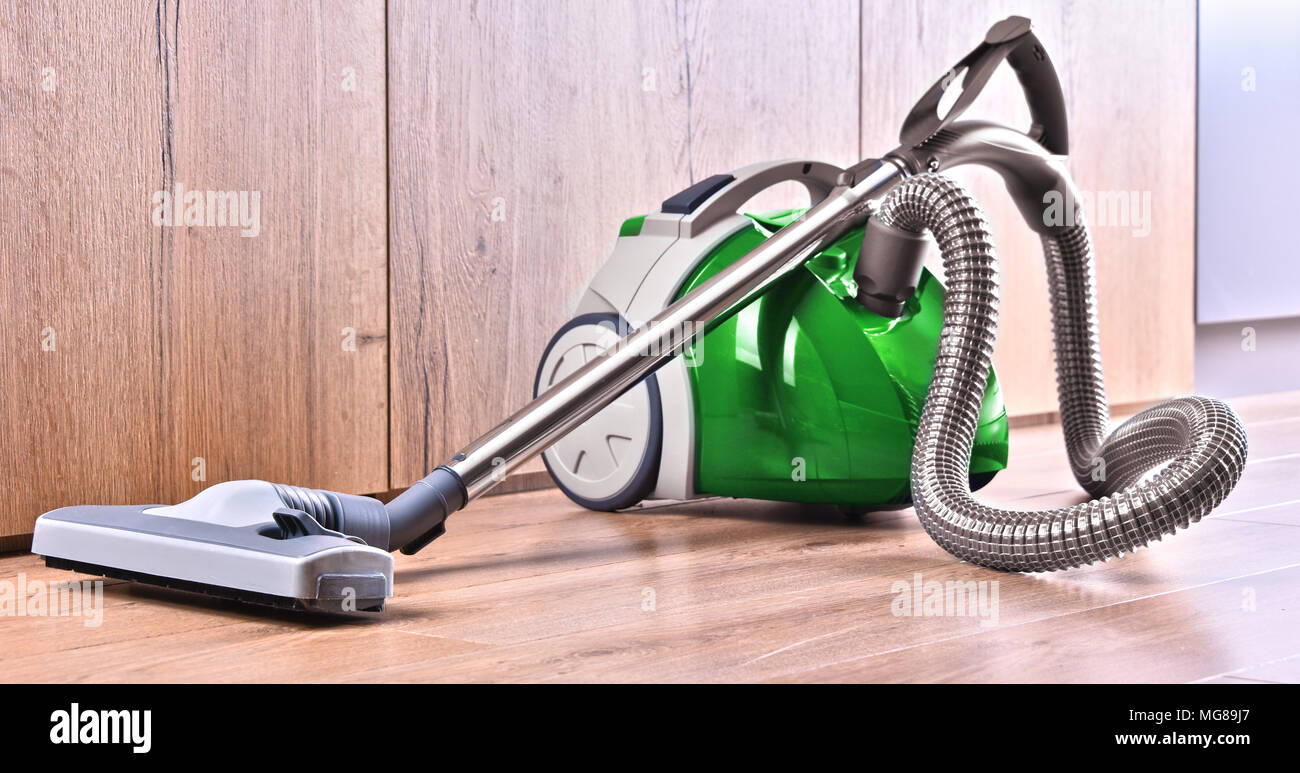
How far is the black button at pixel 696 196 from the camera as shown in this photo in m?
1.34

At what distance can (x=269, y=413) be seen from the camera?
1.29 meters

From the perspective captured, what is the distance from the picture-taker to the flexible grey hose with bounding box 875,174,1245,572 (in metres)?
0.95

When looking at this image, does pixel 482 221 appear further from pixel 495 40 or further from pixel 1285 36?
pixel 1285 36

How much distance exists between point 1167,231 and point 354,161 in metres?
1.67

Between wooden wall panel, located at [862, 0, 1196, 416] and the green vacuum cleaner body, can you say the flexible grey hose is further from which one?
wooden wall panel, located at [862, 0, 1196, 416]

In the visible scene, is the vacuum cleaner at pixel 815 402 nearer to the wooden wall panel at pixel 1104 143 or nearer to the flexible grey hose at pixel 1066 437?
the flexible grey hose at pixel 1066 437

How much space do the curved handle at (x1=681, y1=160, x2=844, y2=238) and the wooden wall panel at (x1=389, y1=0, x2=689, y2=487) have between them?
25 cm

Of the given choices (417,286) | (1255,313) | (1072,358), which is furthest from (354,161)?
(1255,313)

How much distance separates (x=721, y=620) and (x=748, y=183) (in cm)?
59

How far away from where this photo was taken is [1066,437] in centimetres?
141

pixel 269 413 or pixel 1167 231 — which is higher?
pixel 1167 231

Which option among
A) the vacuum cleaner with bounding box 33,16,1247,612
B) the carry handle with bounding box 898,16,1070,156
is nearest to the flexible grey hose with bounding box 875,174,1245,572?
the vacuum cleaner with bounding box 33,16,1247,612

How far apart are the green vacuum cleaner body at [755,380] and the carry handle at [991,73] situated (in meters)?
0.12

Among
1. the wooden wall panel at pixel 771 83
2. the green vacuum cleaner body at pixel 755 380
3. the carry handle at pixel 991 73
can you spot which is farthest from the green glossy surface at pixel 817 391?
the wooden wall panel at pixel 771 83
